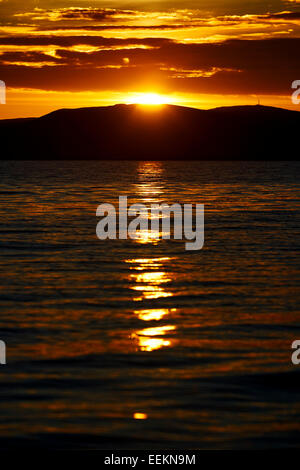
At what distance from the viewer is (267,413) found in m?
12.4

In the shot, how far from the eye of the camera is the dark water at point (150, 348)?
11.7 metres

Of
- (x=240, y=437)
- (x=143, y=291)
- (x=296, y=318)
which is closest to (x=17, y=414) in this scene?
(x=240, y=437)

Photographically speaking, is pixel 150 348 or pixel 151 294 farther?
pixel 151 294

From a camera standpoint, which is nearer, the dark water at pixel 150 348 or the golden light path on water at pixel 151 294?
the dark water at pixel 150 348

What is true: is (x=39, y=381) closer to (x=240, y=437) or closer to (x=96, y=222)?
(x=240, y=437)

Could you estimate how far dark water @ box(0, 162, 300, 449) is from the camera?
38.5 feet

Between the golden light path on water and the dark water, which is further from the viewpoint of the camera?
the golden light path on water

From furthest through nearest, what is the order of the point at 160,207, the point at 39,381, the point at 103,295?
the point at 160,207 < the point at 103,295 < the point at 39,381

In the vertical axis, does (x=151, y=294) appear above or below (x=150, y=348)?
above

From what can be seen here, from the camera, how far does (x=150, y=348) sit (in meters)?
16.2

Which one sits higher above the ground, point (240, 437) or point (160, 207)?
point (160, 207)

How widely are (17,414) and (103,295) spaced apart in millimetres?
9599

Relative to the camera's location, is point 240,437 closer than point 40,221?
Yes

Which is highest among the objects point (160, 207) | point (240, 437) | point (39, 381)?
point (160, 207)
